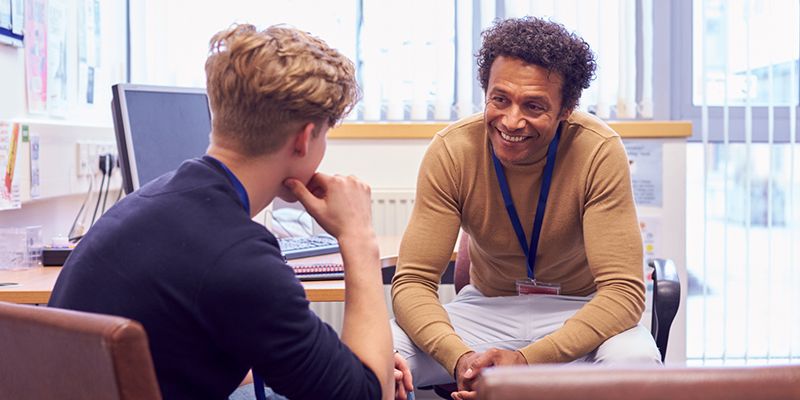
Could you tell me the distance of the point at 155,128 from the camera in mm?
2344

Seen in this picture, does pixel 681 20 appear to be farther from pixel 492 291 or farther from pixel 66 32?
pixel 66 32

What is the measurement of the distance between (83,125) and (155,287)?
73.0 inches

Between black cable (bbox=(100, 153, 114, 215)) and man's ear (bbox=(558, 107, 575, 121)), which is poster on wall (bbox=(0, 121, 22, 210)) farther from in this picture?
man's ear (bbox=(558, 107, 575, 121))

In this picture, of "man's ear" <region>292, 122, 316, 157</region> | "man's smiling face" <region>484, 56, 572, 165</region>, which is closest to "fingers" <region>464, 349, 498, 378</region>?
"man's smiling face" <region>484, 56, 572, 165</region>

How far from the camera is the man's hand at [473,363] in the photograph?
5.95 feet

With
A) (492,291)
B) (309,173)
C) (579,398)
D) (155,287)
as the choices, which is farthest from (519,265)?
(579,398)

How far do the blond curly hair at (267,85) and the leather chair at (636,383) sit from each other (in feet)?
1.78

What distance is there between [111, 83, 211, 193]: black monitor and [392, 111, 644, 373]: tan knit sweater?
0.61m

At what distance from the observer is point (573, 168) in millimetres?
2082

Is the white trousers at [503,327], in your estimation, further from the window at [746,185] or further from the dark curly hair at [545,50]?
the window at [746,185]

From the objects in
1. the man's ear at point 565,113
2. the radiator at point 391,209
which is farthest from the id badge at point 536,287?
the radiator at point 391,209

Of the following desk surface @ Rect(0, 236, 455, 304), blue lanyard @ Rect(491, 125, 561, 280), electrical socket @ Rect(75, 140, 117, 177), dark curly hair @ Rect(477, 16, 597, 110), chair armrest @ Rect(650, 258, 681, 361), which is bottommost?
chair armrest @ Rect(650, 258, 681, 361)

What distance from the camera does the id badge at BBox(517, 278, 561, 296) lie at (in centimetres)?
215

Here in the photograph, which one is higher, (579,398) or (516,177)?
(516,177)
